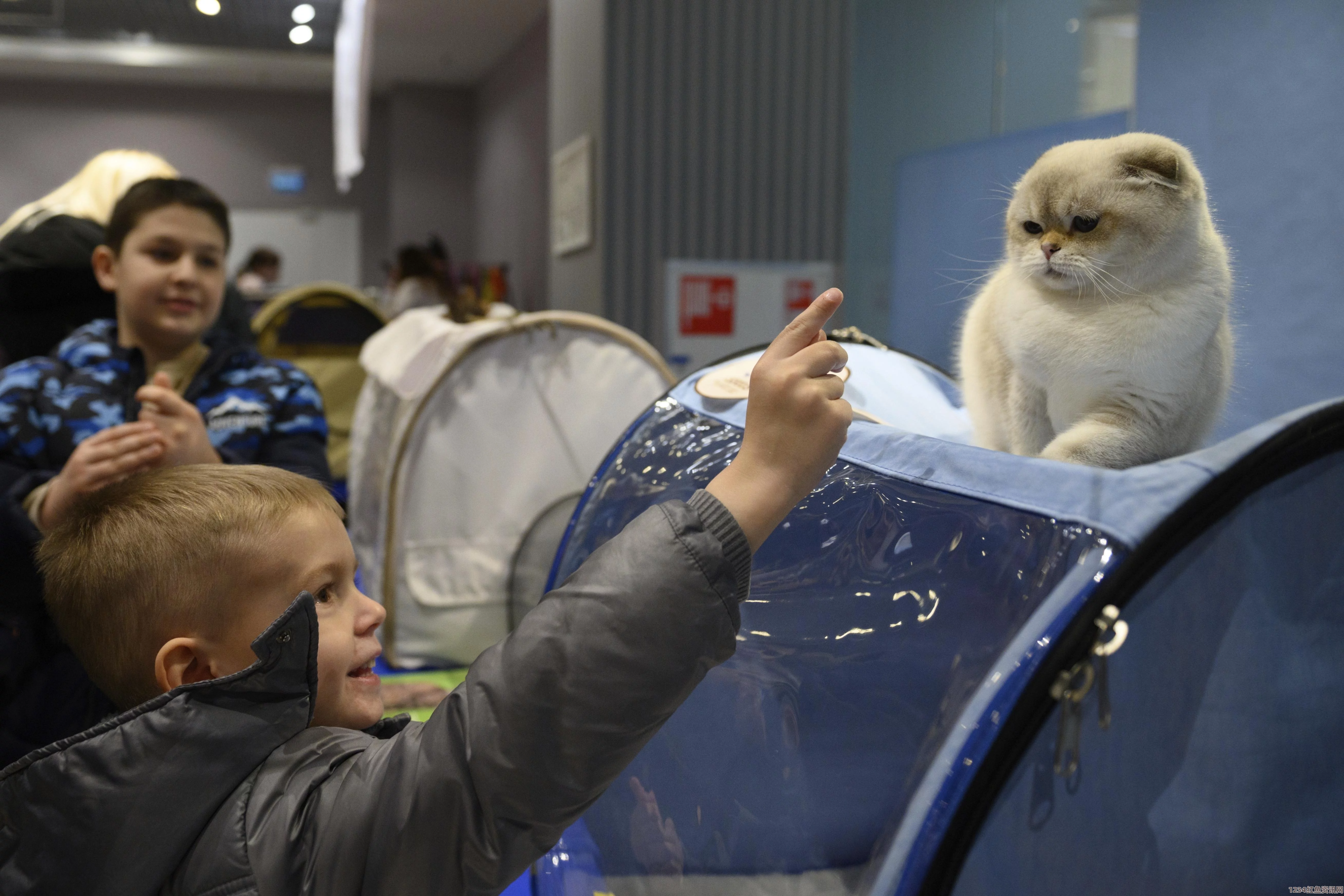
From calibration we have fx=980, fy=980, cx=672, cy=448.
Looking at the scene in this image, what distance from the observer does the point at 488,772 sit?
0.54 meters

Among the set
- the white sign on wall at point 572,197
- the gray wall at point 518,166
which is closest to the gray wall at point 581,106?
the white sign on wall at point 572,197

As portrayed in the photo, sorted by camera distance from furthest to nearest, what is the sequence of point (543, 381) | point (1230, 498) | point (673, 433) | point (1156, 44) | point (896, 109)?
point (896, 109), point (543, 381), point (1156, 44), point (673, 433), point (1230, 498)

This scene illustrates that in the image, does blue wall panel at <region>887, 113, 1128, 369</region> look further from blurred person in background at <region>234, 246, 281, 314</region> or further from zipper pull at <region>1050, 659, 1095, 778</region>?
blurred person in background at <region>234, 246, 281, 314</region>

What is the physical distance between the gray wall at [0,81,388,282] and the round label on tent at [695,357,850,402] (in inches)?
354

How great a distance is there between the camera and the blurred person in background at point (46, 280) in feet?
Result: 5.81

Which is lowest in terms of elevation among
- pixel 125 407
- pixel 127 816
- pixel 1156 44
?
pixel 127 816

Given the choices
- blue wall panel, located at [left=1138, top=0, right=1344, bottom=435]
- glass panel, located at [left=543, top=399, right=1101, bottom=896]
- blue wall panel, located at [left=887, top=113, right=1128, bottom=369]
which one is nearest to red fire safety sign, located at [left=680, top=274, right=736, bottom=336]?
blue wall panel, located at [left=887, top=113, right=1128, bottom=369]

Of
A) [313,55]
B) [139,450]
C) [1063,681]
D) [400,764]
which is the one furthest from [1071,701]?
[313,55]

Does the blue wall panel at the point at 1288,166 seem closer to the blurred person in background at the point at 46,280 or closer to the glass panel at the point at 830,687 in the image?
the glass panel at the point at 830,687

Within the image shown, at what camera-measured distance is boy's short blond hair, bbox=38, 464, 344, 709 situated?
0.66 m

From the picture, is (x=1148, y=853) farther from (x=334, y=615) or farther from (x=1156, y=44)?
(x=1156, y=44)

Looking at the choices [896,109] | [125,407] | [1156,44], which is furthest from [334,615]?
[896,109]

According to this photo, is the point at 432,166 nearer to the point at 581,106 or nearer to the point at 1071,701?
the point at 581,106

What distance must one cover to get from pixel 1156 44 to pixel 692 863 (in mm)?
1508
